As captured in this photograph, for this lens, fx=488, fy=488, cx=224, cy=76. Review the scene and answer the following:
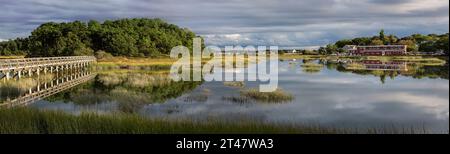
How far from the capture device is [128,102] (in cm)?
2738

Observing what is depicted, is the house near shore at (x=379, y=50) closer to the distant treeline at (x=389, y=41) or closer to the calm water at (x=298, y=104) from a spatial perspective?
the distant treeline at (x=389, y=41)

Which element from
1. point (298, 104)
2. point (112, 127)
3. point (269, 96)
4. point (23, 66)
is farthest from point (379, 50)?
point (112, 127)

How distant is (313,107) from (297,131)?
12.1 metres

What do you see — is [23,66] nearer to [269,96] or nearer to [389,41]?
[269,96]

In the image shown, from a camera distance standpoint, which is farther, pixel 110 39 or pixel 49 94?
pixel 110 39

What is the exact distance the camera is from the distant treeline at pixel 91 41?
315 ft

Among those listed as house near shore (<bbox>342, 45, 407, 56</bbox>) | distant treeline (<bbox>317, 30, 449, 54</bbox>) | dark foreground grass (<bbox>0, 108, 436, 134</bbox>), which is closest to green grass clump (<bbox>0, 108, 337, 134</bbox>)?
dark foreground grass (<bbox>0, 108, 436, 134</bbox>)

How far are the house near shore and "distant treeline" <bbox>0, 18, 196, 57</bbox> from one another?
6291cm

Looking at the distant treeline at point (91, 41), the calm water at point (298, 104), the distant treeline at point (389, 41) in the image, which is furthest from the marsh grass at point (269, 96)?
the distant treeline at point (389, 41)

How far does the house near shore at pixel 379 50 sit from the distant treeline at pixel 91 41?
62.9 metres

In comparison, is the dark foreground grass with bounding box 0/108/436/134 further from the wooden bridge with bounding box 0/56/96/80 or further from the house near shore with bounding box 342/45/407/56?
the house near shore with bounding box 342/45/407/56
